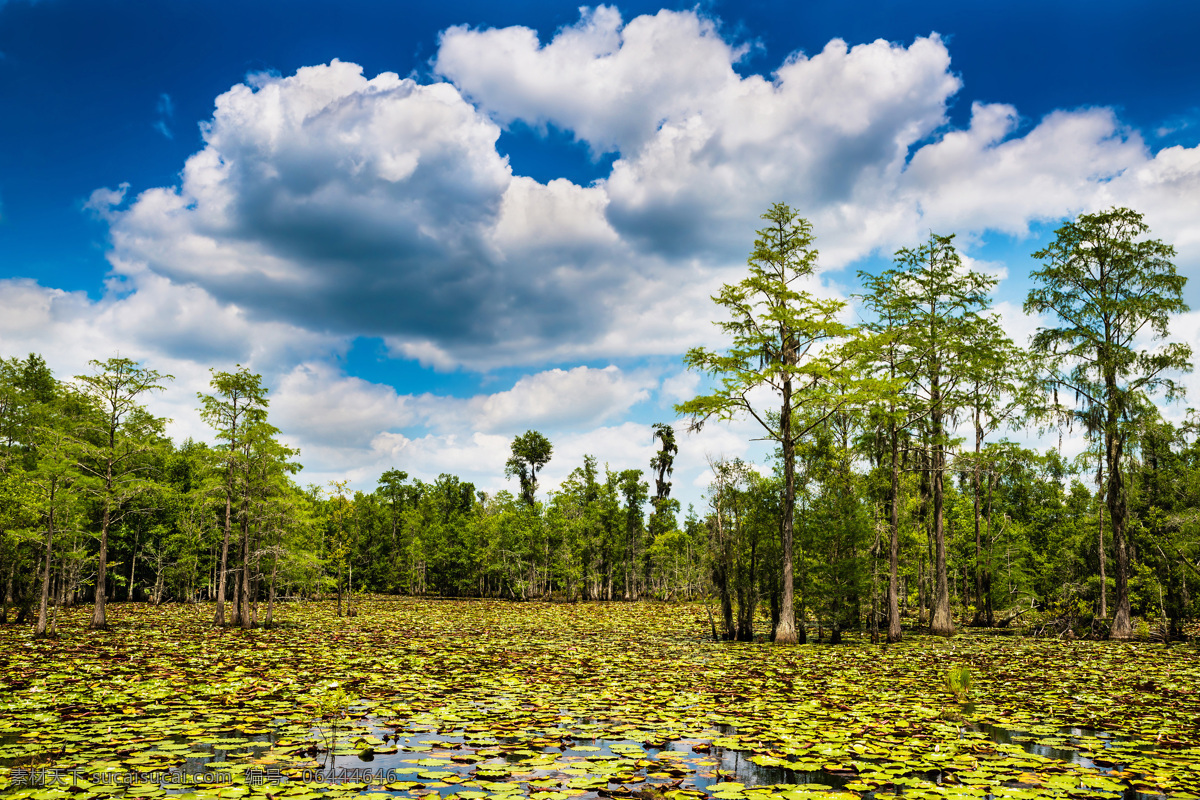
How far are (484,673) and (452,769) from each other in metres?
7.33

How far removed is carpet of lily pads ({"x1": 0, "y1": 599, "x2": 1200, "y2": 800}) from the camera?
5652 mm

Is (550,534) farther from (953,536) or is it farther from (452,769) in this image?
(452,769)

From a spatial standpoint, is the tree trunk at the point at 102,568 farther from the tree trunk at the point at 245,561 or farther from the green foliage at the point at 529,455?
the green foliage at the point at 529,455

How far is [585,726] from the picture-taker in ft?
26.3

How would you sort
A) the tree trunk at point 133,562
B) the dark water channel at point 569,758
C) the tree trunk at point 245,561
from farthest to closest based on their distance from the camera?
the tree trunk at point 133,562, the tree trunk at point 245,561, the dark water channel at point 569,758

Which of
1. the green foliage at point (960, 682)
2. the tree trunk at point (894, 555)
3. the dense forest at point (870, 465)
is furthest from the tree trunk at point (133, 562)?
the green foliage at point (960, 682)

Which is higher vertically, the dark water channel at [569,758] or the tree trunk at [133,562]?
the dark water channel at [569,758]

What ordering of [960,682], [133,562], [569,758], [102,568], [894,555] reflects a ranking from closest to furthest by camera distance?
[569,758]
[960,682]
[894,555]
[102,568]
[133,562]

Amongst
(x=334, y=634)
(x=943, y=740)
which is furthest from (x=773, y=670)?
(x=334, y=634)

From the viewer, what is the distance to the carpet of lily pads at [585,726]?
5.65 metres

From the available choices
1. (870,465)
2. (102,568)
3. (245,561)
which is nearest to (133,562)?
(102,568)

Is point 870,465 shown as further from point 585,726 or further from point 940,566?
point 585,726

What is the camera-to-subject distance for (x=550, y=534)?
2346 inches

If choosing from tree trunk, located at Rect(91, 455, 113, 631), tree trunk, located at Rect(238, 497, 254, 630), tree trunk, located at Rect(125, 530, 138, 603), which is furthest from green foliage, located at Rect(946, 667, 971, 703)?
tree trunk, located at Rect(125, 530, 138, 603)
